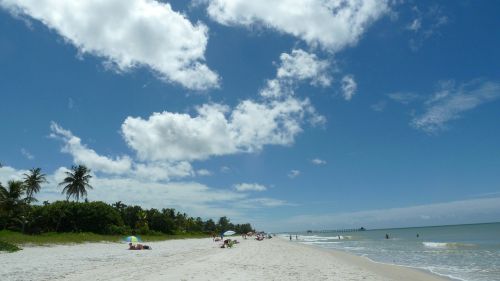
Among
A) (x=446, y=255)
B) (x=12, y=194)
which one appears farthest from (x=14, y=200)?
(x=446, y=255)

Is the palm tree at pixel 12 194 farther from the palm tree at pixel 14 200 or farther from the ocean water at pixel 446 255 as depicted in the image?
the ocean water at pixel 446 255

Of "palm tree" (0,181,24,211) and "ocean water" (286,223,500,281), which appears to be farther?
"palm tree" (0,181,24,211)

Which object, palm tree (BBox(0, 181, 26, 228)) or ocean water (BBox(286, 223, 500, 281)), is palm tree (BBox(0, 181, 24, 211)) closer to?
palm tree (BBox(0, 181, 26, 228))

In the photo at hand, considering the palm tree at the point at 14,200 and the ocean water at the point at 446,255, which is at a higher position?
the palm tree at the point at 14,200

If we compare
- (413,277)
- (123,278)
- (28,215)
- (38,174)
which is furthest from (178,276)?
(38,174)

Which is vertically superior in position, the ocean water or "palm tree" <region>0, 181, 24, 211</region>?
"palm tree" <region>0, 181, 24, 211</region>

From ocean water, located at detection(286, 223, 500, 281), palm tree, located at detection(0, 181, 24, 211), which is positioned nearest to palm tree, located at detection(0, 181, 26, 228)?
palm tree, located at detection(0, 181, 24, 211)

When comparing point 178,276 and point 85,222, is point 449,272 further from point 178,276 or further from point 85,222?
point 85,222

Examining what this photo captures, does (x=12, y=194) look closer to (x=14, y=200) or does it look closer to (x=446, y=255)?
(x=14, y=200)

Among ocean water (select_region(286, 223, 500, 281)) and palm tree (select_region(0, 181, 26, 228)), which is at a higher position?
palm tree (select_region(0, 181, 26, 228))

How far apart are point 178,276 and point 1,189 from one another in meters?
45.3

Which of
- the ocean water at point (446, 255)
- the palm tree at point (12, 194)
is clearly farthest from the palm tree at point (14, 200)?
the ocean water at point (446, 255)

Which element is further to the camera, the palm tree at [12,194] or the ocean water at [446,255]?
the palm tree at [12,194]

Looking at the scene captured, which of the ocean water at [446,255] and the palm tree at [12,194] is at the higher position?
the palm tree at [12,194]
